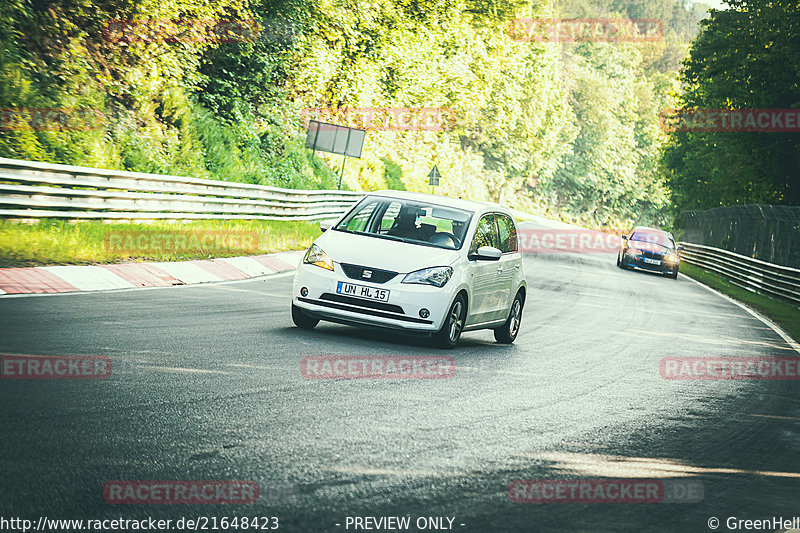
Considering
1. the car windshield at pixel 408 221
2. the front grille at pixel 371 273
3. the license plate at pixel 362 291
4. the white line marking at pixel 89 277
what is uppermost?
the car windshield at pixel 408 221

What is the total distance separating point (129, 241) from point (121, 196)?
1.39 metres

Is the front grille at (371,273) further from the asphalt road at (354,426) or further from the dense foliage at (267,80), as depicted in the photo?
the dense foliage at (267,80)

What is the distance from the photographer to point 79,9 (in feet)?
76.4

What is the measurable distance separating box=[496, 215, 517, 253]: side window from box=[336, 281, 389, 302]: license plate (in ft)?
8.65

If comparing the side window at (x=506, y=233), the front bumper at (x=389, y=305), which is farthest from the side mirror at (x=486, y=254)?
the side window at (x=506, y=233)

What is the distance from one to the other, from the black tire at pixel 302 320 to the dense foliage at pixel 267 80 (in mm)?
9168

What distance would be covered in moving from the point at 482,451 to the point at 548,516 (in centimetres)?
125

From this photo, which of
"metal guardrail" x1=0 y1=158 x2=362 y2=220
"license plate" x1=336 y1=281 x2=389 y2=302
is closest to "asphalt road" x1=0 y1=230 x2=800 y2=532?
"license plate" x1=336 y1=281 x2=389 y2=302

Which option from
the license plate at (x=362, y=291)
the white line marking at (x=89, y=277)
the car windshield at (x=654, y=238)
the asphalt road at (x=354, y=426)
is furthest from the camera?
the car windshield at (x=654, y=238)

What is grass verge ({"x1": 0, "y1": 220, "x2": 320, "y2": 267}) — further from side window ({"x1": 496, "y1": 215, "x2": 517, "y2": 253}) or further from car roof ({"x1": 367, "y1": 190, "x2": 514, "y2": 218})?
side window ({"x1": 496, "y1": 215, "x2": 517, "y2": 253})

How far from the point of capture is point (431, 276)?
1058 cm

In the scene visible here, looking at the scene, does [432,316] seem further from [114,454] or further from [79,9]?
[79,9]

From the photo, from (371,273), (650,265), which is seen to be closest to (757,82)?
(650,265)

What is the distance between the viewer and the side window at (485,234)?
38.1 ft
